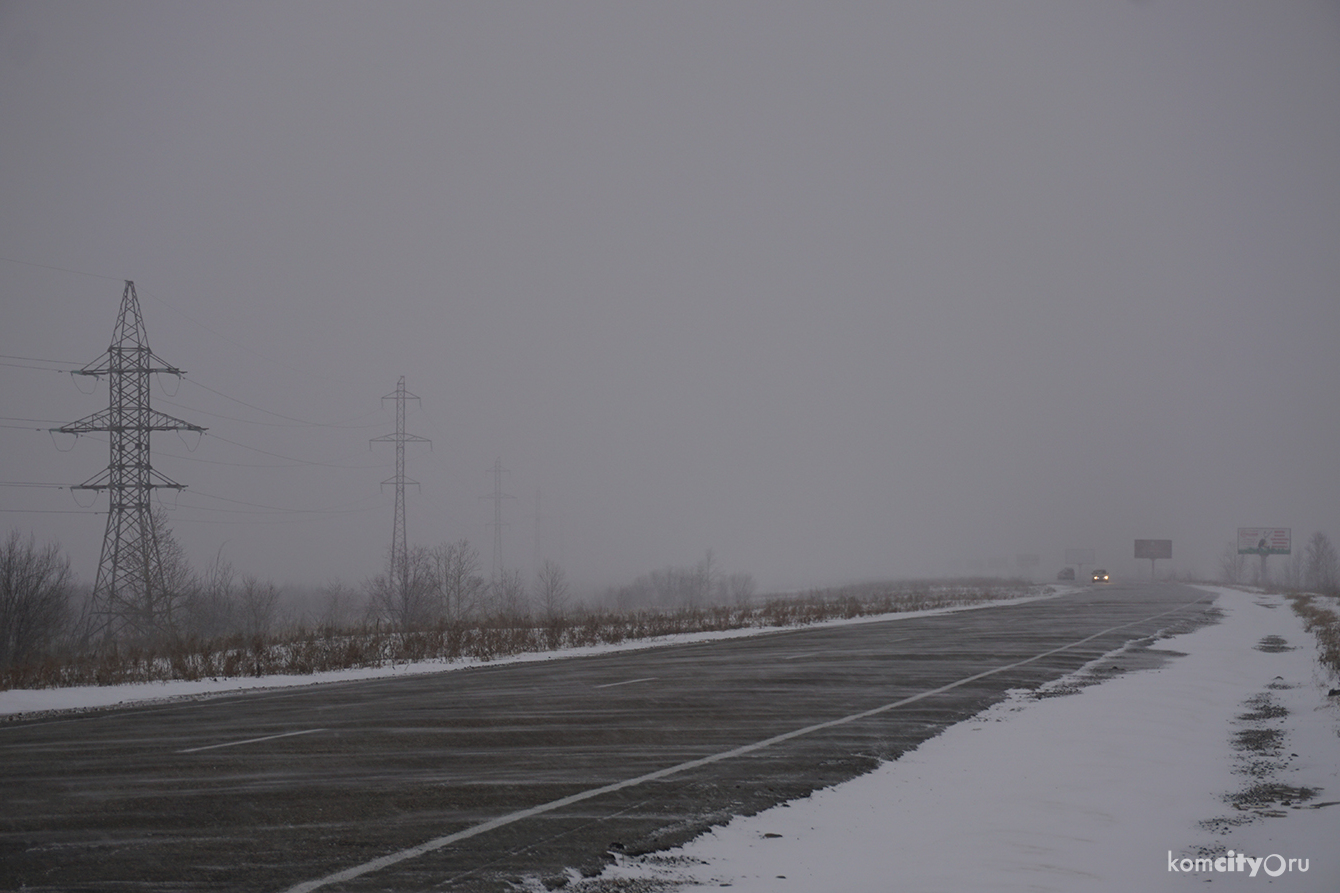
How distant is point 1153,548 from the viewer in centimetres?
Result: 14425

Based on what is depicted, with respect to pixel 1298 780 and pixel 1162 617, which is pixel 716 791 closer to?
pixel 1298 780

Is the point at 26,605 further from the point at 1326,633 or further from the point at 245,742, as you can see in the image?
the point at 1326,633

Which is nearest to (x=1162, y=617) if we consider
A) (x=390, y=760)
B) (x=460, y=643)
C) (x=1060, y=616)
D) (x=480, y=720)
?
(x=1060, y=616)

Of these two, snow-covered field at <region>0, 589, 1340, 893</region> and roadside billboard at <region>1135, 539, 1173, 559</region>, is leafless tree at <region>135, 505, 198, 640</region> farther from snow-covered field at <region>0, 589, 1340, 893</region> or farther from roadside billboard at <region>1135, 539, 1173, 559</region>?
roadside billboard at <region>1135, 539, 1173, 559</region>

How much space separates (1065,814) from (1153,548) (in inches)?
6009

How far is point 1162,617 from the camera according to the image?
38.4m

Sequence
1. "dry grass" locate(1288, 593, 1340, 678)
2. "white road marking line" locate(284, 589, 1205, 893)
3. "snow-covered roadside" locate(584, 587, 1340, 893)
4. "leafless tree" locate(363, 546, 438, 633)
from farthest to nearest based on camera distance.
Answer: "leafless tree" locate(363, 546, 438, 633)
"dry grass" locate(1288, 593, 1340, 678)
"snow-covered roadside" locate(584, 587, 1340, 893)
"white road marking line" locate(284, 589, 1205, 893)

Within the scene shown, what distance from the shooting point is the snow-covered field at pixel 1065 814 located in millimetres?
6488

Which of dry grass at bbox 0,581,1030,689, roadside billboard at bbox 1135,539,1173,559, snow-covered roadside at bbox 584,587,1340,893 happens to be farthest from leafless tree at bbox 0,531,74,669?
roadside billboard at bbox 1135,539,1173,559

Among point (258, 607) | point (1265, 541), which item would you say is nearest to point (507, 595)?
point (258, 607)

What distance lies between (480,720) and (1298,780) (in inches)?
366

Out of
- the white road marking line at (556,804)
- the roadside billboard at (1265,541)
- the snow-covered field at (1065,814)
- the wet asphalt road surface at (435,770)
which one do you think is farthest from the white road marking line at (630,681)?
the roadside billboard at (1265,541)

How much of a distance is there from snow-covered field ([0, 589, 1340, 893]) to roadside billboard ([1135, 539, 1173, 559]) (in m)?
143

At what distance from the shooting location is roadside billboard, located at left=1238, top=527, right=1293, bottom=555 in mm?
120062
